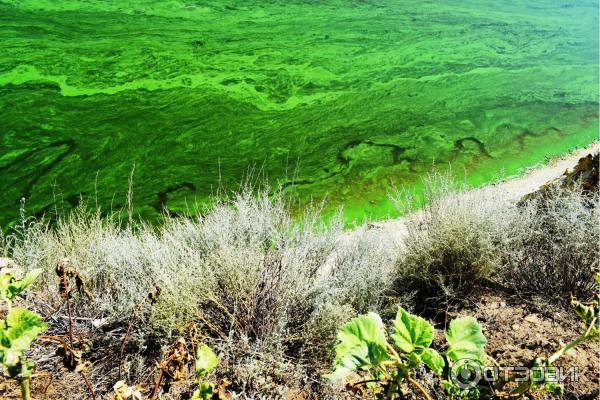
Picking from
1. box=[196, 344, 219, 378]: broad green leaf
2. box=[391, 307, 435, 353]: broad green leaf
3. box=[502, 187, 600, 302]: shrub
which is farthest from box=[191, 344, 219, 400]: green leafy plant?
box=[502, 187, 600, 302]: shrub

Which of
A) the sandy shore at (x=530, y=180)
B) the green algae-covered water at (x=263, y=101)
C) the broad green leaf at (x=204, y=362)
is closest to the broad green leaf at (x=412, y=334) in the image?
the broad green leaf at (x=204, y=362)

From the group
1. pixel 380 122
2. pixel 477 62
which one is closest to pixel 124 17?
pixel 380 122

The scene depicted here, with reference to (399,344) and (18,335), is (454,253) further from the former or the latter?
(18,335)

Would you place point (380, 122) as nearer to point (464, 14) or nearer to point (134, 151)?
point (134, 151)

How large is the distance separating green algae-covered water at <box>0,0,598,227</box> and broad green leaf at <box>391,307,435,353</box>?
5.77ft

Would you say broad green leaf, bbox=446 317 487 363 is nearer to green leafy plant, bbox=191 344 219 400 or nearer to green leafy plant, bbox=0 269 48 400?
green leafy plant, bbox=191 344 219 400

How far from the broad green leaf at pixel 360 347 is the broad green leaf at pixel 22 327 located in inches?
19.5

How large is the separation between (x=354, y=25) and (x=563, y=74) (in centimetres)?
287

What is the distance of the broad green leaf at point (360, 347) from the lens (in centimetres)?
80

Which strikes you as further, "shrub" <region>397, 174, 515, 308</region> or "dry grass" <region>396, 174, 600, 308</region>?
"shrub" <region>397, 174, 515, 308</region>

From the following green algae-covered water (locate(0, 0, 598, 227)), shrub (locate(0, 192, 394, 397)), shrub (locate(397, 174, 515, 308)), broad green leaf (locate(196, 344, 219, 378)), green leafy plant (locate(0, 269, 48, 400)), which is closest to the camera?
green leafy plant (locate(0, 269, 48, 400))

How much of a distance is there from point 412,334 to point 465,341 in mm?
114

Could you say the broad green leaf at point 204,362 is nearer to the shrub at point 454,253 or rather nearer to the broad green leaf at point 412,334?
the broad green leaf at point 412,334

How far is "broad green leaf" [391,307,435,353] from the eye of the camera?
33.0 inches
